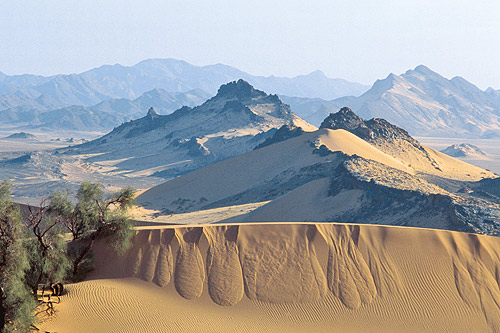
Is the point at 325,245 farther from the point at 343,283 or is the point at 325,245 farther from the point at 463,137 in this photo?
the point at 463,137

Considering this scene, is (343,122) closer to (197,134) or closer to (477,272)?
Answer: (197,134)

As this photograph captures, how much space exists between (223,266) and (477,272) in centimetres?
884

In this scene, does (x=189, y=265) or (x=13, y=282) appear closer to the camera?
(x=13, y=282)

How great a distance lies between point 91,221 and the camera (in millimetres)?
22594

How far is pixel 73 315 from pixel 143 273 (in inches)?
118

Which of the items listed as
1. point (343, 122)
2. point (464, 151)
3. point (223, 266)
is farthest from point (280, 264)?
point (464, 151)

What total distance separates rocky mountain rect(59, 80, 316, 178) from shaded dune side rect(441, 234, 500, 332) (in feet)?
242

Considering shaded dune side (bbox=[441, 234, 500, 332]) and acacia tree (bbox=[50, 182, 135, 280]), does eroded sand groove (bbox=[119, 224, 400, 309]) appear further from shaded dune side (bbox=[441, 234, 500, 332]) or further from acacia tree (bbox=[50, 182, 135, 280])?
shaded dune side (bbox=[441, 234, 500, 332])

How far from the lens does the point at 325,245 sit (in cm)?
2269

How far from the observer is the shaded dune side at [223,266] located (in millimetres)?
20969

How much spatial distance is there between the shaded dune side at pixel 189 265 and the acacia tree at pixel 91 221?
188 centimetres

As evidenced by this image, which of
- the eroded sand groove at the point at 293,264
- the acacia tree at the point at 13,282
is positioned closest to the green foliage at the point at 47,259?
the acacia tree at the point at 13,282

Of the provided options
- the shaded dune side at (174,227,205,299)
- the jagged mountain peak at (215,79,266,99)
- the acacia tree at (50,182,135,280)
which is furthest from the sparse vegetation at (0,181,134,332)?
the jagged mountain peak at (215,79,266,99)

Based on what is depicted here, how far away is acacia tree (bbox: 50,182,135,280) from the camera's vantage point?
22188mm
